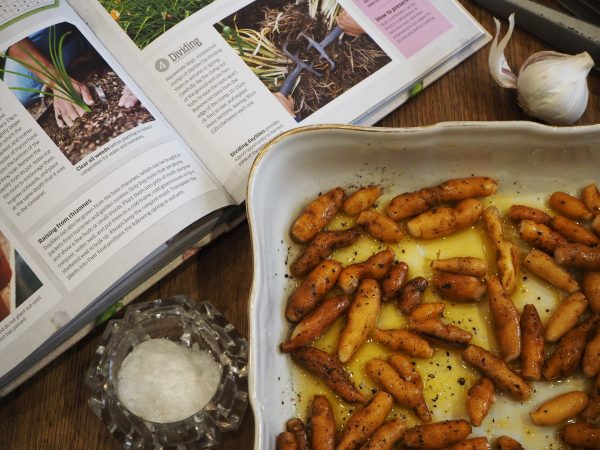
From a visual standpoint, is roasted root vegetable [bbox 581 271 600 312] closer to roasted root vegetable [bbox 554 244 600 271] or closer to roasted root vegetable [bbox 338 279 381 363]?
roasted root vegetable [bbox 554 244 600 271]

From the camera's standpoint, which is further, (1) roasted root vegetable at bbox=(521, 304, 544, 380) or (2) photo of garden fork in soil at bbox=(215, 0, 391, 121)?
(2) photo of garden fork in soil at bbox=(215, 0, 391, 121)

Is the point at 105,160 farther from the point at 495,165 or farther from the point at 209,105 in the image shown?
the point at 495,165

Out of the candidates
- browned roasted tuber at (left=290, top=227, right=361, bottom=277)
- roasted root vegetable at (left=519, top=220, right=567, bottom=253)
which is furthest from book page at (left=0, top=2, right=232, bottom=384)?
roasted root vegetable at (left=519, top=220, right=567, bottom=253)

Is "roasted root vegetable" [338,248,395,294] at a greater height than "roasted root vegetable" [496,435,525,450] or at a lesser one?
greater

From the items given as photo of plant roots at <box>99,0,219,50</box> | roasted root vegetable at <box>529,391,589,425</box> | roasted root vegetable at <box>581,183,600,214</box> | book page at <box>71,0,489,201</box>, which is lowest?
roasted root vegetable at <box>529,391,589,425</box>

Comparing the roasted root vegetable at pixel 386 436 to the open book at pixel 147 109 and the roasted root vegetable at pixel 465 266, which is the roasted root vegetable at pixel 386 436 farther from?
the open book at pixel 147 109

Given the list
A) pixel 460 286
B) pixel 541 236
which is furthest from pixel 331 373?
pixel 541 236
